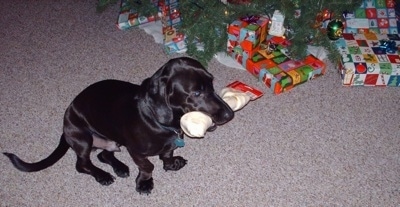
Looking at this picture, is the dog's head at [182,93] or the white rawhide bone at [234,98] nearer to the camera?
the dog's head at [182,93]

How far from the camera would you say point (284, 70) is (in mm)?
2254

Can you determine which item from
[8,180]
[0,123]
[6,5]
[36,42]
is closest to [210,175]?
[8,180]

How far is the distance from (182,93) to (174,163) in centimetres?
54

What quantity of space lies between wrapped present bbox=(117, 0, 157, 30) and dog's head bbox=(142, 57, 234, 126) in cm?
134

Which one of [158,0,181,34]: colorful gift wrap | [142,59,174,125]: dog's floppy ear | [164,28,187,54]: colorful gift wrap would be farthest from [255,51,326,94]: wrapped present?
[142,59,174,125]: dog's floppy ear

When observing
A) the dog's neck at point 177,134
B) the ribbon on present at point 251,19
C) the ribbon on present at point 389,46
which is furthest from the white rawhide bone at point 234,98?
the ribbon on present at point 389,46

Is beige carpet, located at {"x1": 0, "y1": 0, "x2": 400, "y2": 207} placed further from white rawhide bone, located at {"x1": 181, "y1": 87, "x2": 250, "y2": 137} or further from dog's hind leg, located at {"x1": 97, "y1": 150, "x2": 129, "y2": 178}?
white rawhide bone, located at {"x1": 181, "y1": 87, "x2": 250, "y2": 137}

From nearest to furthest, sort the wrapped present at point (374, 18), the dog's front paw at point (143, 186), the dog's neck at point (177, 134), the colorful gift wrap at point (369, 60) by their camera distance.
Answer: the dog's neck at point (177, 134), the dog's front paw at point (143, 186), the colorful gift wrap at point (369, 60), the wrapped present at point (374, 18)

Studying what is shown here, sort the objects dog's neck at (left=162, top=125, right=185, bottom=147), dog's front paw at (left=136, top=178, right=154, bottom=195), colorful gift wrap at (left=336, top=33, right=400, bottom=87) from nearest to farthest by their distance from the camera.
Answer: dog's neck at (left=162, top=125, right=185, bottom=147) → dog's front paw at (left=136, top=178, right=154, bottom=195) → colorful gift wrap at (left=336, top=33, right=400, bottom=87)

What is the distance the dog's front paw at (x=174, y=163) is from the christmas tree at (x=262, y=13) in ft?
2.33

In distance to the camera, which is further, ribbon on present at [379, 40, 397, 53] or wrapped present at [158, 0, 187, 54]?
wrapped present at [158, 0, 187, 54]

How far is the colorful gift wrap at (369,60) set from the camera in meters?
2.19

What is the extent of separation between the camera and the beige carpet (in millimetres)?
1771

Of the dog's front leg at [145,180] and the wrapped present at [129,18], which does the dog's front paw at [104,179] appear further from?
the wrapped present at [129,18]
